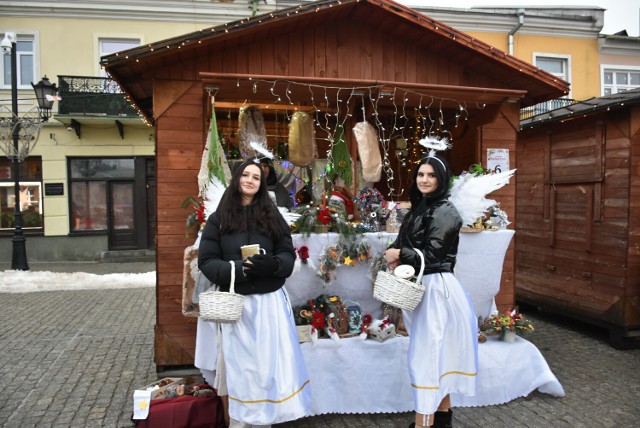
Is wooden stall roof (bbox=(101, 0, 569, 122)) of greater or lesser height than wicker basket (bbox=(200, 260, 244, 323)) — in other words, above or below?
above

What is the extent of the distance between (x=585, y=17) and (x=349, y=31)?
47.6ft

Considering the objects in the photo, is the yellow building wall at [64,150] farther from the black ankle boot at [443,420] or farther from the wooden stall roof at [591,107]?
the black ankle boot at [443,420]

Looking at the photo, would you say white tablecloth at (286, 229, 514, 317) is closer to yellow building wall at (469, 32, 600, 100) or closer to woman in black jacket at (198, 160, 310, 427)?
woman in black jacket at (198, 160, 310, 427)

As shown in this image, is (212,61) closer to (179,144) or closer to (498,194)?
(179,144)

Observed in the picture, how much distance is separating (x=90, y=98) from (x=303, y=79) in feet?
34.2

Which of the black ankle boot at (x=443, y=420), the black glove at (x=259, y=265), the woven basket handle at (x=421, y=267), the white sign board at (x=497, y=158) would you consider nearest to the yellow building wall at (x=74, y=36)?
the white sign board at (x=497, y=158)

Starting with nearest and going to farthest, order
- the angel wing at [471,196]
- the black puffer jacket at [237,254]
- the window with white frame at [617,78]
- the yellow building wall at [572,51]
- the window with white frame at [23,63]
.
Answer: the black puffer jacket at [237,254] < the angel wing at [471,196] < the window with white frame at [23,63] < the yellow building wall at [572,51] < the window with white frame at [617,78]

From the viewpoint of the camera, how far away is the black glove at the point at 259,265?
2.83 metres

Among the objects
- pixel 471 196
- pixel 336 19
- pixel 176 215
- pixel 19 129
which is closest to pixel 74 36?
pixel 19 129

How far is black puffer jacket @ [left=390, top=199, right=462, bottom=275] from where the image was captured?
3.20 metres

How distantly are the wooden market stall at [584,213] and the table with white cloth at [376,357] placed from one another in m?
2.15

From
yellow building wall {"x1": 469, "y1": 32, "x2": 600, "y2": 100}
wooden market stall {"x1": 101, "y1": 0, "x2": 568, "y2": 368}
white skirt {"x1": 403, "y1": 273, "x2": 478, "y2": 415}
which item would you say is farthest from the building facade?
white skirt {"x1": 403, "y1": 273, "x2": 478, "y2": 415}

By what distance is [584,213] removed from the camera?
6.18 m

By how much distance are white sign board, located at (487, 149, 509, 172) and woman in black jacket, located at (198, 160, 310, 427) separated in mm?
3382
